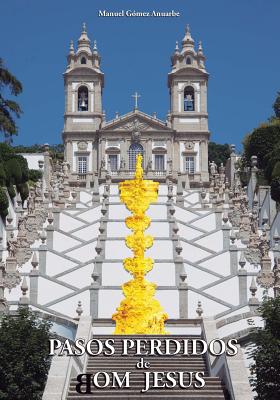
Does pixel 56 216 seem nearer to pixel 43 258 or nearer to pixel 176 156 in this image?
pixel 43 258

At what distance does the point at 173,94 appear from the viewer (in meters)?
65.9

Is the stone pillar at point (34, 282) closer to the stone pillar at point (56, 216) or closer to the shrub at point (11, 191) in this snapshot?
the stone pillar at point (56, 216)

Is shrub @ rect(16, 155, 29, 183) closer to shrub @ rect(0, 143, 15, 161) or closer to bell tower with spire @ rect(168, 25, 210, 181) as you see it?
shrub @ rect(0, 143, 15, 161)

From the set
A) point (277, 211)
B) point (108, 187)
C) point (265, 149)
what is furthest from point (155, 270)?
point (265, 149)

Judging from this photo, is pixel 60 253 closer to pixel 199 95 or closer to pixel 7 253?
pixel 7 253

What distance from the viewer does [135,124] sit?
6456 centimetres

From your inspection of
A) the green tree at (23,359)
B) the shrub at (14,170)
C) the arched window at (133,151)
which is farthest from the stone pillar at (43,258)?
the arched window at (133,151)

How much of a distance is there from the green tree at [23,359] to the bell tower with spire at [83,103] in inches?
1838

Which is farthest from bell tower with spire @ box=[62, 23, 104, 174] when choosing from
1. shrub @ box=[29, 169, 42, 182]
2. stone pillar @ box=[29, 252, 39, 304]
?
stone pillar @ box=[29, 252, 39, 304]

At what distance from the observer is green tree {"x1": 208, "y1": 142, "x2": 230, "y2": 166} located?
82625 mm

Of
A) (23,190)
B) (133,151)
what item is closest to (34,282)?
(23,190)

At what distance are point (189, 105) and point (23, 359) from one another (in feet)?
167

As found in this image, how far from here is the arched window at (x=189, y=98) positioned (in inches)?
2601

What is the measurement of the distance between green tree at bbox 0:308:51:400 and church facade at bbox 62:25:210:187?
44.2 m
